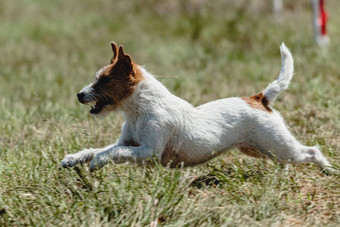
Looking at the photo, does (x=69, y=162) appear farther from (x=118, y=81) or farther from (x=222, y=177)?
(x=222, y=177)

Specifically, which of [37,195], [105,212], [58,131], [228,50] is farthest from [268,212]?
[228,50]

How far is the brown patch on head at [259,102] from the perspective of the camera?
4184mm

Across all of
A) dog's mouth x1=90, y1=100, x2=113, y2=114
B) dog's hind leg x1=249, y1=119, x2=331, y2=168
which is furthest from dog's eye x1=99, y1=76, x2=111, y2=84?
dog's hind leg x1=249, y1=119, x2=331, y2=168

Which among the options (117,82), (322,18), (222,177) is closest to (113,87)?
(117,82)

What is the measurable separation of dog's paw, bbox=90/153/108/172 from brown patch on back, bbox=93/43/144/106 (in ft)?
1.51

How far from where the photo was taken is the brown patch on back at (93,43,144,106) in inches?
154

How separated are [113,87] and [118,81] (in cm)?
6

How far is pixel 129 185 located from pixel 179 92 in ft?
12.9

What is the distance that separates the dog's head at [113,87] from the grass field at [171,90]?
0.48 metres

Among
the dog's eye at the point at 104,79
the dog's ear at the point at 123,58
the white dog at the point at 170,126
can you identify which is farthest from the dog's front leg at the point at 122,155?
the dog's ear at the point at 123,58

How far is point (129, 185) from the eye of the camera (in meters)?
3.51

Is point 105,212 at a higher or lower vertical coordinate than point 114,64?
lower

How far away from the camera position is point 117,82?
3912 mm

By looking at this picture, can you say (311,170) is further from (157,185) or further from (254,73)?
(254,73)
